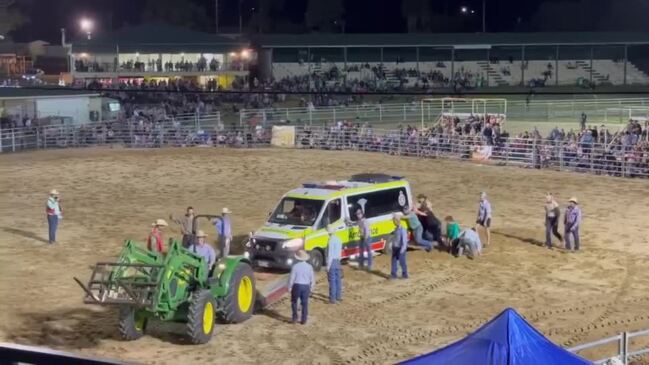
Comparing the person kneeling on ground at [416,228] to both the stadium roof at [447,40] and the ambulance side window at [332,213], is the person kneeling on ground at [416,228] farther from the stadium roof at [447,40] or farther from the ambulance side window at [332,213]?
the stadium roof at [447,40]

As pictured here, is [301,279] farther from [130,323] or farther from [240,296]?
[130,323]

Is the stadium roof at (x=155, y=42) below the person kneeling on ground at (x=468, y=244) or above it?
above

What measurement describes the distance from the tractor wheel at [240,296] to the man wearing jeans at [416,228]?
5.27 metres

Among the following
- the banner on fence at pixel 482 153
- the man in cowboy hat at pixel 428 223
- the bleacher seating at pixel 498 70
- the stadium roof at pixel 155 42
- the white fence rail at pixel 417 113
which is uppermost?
the stadium roof at pixel 155 42

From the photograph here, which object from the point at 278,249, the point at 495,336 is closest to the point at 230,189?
the point at 278,249

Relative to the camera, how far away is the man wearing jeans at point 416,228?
17.7 m

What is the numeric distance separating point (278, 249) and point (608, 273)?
6107 millimetres

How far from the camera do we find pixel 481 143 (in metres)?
33.5

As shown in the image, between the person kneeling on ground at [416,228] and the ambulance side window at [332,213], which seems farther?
the person kneeling on ground at [416,228]

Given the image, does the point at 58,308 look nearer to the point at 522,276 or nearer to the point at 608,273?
the point at 522,276

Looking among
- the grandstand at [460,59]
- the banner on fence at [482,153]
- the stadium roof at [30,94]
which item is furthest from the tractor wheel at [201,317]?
the grandstand at [460,59]

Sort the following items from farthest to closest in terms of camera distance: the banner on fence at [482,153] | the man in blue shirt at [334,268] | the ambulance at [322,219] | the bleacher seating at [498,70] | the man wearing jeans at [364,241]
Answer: the bleacher seating at [498,70] → the banner on fence at [482,153] → the man wearing jeans at [364,241] → the ambulance at [322,219] → the man in blue shirt at [334,268]

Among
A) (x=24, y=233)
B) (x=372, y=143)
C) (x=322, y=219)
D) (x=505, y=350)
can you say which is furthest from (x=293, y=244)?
(x=372, y=143)

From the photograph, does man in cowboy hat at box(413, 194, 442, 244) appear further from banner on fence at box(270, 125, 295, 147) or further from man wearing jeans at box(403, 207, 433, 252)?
banner on fence at box(270, 125, 295, 147)
